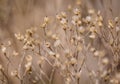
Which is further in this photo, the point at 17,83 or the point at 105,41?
the point at 17,83

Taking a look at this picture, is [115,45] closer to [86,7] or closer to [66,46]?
[66,46]

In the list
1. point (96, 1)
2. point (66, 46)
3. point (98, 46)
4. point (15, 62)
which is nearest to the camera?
point (66, 46)

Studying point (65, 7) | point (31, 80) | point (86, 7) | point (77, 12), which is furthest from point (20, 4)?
point (77, 12)

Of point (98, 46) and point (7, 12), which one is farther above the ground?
point (7, 12)

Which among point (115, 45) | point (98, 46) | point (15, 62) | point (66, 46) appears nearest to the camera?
point (115, 45)

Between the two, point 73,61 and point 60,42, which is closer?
point 73,61

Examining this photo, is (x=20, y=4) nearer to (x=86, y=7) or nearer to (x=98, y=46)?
(x=86, y=7)

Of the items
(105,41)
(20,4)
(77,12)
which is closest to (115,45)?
(105,41)

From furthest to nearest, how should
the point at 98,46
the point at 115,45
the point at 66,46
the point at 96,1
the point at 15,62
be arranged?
the point at 96,1
the point at 15,62
the point at 98,46
the point at 66,46
the point at 115,45

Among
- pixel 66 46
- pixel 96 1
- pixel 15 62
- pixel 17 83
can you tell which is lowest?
pixel 17 83
